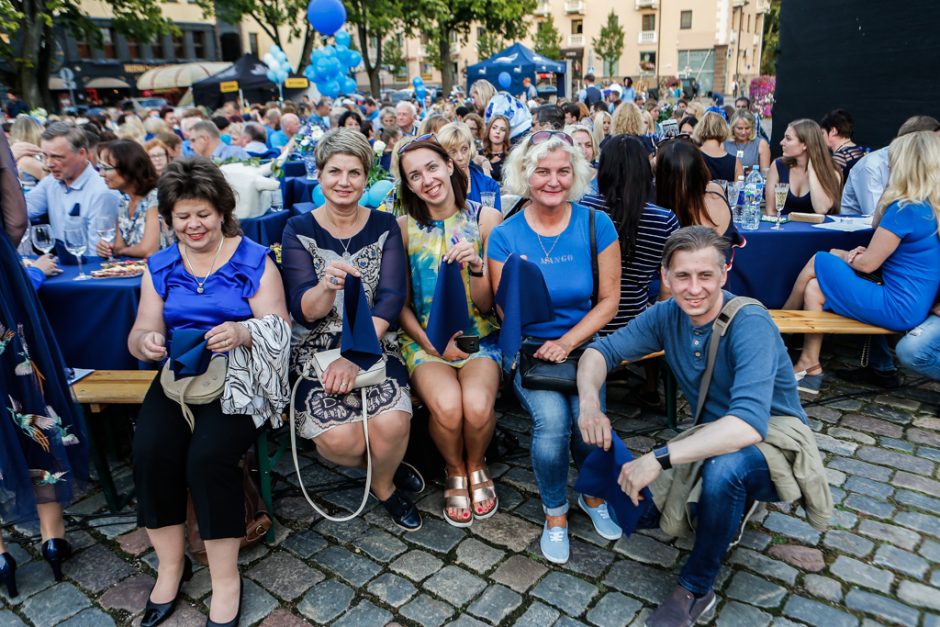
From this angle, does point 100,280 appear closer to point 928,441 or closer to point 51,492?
point 51,492

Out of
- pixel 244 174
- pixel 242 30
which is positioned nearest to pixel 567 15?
pixel 242 30

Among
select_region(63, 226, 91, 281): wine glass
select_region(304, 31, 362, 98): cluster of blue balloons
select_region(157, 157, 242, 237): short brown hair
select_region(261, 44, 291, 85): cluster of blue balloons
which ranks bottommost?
select_region(63, 226, 91, 281): wine glass

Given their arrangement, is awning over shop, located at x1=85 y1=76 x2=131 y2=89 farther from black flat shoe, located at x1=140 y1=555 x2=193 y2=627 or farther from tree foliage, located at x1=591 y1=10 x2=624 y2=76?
black flat shoe, located at x1=140 y1=555 x2=193 y2=627

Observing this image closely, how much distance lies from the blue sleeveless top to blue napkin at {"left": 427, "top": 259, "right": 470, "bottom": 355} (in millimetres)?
750

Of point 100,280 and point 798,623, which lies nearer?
point 798,623

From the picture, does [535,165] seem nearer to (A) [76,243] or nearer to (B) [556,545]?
(B) [556,545]

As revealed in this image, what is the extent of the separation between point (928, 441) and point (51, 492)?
4.25 metres

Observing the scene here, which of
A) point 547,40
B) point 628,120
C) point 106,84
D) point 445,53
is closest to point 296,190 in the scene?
point 628,120

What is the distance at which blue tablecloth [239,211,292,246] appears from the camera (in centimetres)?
554

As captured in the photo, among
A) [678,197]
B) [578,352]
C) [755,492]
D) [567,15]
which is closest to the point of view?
[755,492]

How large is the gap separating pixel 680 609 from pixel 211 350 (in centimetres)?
195

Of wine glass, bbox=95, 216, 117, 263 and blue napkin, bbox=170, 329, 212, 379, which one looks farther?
wine glass, bbox=95, 216, 117, 263

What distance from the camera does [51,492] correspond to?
277 centimetres

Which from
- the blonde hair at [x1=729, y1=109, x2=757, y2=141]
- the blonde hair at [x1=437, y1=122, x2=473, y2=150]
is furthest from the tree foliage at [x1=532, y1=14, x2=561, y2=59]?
the blonde hair at [x1=437, y1=122, x2=473, y2=150]
